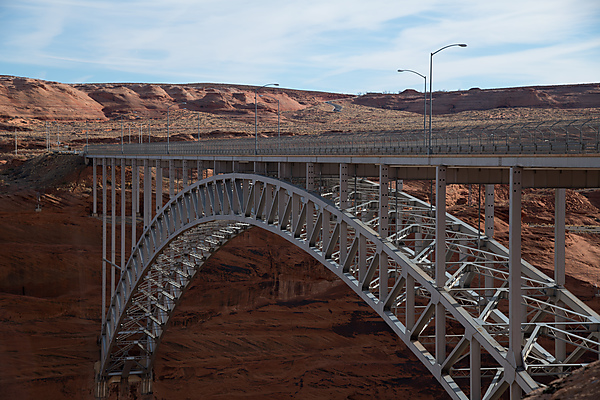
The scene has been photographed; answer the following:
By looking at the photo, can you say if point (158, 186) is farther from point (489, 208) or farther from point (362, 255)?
point (489, 208)

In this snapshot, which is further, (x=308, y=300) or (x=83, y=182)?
→ (x=83, y=182)

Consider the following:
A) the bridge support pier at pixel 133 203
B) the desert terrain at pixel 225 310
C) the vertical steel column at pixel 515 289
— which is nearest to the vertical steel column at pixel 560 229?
the vertical steel column at pixel 515 289

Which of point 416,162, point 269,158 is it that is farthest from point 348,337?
point 416,162

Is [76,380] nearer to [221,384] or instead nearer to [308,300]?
[221,384]

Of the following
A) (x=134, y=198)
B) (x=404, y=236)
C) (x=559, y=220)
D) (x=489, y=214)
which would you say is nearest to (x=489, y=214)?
(x=489, y=214)

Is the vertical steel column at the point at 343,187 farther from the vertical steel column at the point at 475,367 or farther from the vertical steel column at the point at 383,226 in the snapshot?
the vertical steel column at the point at 475,367

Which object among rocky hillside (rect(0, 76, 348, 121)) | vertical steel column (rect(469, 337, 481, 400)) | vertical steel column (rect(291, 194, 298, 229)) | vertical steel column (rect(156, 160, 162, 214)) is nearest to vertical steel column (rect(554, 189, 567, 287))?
vertical steel column (rect(469, 337, 481, 400))

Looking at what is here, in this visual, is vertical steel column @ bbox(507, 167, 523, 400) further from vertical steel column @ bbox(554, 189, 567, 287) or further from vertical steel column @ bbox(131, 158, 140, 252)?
vertical steel column @ bbox(131, 158, 140, 252)
